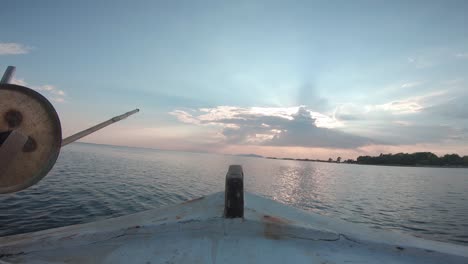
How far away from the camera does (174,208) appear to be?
518 centimetres

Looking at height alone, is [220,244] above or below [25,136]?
below

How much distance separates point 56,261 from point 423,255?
19.0 feet

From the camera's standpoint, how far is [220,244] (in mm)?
3746

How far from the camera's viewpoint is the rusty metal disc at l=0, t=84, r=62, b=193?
279 centimetres

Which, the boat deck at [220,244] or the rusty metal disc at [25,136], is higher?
the rusty metal disc at [25,136]

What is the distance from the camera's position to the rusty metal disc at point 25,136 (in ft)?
9.16

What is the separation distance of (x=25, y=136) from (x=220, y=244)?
3.15m

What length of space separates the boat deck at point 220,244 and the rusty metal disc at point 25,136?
4.51 feet

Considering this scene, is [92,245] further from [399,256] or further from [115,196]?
[115,196]

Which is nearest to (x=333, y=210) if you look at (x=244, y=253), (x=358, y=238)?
(x=358, y=238)

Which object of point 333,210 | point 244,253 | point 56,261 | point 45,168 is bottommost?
point 333,210

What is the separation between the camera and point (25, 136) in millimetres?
2893

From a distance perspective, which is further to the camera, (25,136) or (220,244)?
(220,244)

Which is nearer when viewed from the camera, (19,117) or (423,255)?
(19,117)
